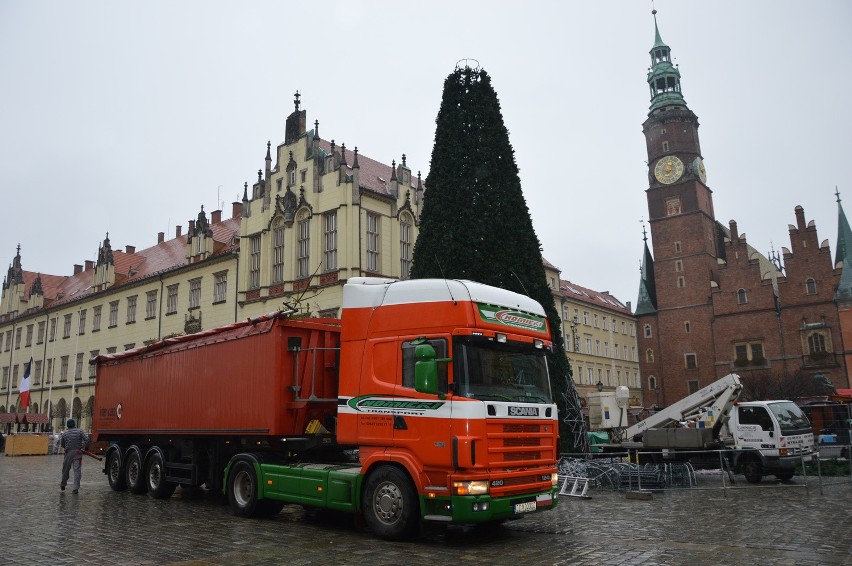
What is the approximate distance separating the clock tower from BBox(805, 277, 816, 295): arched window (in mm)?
8734

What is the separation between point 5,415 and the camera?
4725cm

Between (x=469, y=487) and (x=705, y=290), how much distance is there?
61.9 metres

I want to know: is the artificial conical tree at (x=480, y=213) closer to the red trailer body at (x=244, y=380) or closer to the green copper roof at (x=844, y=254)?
the red trailer body at (x=244, y=380)

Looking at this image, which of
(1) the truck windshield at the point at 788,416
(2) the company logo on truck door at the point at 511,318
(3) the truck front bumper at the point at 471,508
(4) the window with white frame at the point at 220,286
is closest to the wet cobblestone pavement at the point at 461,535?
(3) the truck front bumper at the point at 471,508

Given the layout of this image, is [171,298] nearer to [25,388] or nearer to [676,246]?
[25,388]

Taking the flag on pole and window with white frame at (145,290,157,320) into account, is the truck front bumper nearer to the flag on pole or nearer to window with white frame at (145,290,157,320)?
window with white frame at (145,290,157,320)

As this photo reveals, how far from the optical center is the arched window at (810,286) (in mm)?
57406

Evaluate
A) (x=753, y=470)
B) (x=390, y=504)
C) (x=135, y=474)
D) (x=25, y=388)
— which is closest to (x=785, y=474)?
(x=753, y=470)

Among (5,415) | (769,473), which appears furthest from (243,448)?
(5,415)

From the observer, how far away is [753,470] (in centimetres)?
1816

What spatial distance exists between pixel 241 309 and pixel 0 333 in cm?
4356

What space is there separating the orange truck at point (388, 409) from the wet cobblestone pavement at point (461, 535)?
55 cm

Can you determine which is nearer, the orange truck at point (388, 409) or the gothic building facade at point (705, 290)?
the orange truck at point (388, 409)

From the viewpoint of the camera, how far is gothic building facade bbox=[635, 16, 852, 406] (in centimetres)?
5719
